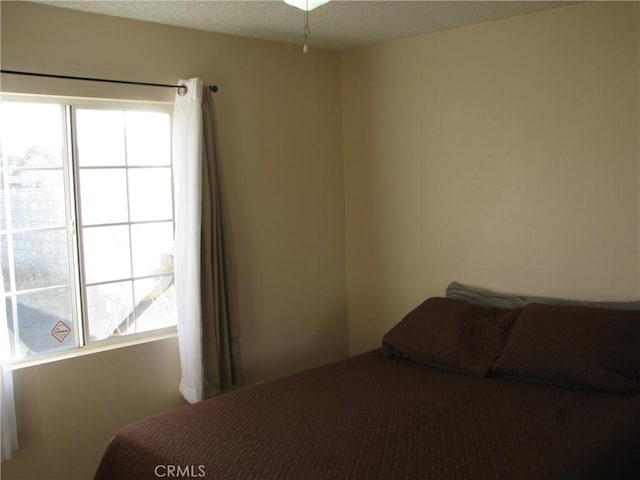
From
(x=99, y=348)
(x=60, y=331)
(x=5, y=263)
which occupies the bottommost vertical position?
(x=99, y=348)

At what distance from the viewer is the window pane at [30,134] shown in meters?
2.76

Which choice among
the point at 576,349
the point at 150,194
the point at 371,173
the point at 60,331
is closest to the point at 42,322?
the point at 60,331

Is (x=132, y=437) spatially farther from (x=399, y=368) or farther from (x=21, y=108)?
(x=21, y=108)

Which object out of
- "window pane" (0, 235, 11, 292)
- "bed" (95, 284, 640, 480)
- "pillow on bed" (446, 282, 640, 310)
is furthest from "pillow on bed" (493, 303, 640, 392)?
"window pane" (0, 235, 11, 292)

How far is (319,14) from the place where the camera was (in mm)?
2988

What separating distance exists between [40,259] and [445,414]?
1.92 meters

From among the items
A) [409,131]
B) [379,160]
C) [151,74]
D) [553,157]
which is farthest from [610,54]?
[151,74]

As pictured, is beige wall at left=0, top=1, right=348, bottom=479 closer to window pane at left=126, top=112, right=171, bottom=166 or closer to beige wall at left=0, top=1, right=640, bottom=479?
beige wall at left=0, top=1, right=640, bottom=479

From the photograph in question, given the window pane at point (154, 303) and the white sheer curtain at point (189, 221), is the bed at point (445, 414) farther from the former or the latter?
the window pane at point (154, 303)

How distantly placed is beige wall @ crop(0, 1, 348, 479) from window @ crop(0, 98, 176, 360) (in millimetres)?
149

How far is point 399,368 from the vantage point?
120 inches

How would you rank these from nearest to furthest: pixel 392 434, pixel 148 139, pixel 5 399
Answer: pixel 392 434, pixel 5 399, pixel 148 139

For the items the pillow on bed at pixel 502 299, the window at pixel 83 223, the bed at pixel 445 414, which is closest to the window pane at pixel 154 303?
the window at pixel 83 223

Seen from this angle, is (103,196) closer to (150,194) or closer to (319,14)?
(150,194)
